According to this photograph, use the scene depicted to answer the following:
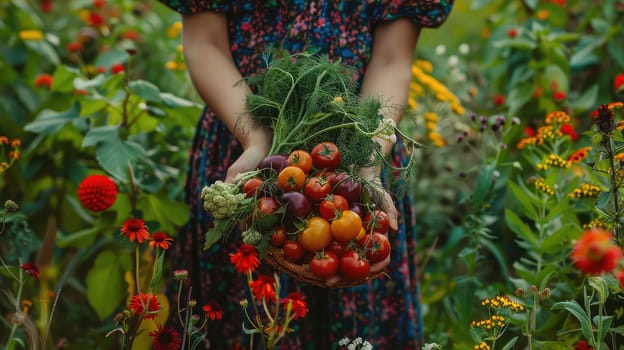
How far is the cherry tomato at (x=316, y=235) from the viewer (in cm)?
104

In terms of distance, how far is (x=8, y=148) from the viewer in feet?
6.37

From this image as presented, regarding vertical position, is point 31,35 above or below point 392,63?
above

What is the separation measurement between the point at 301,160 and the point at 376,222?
0.18 m

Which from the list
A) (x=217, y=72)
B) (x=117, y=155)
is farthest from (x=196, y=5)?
(x=117, y=155)

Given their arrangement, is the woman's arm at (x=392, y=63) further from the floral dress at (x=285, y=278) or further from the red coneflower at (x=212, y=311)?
the red coneflower at (x=212, y=311)

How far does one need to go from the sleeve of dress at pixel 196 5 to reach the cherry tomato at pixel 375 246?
666 mm

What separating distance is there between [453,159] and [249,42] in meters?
1.50

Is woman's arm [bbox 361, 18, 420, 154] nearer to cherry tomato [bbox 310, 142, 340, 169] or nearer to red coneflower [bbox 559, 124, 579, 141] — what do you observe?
cherry tomato [bbox 310, 142, 340, 169]

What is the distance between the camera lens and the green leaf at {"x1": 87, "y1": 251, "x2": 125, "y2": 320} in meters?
1.74

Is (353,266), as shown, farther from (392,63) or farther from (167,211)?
(167,211)

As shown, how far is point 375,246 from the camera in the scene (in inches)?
42.3

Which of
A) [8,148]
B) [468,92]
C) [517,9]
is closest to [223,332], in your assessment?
[8,148]

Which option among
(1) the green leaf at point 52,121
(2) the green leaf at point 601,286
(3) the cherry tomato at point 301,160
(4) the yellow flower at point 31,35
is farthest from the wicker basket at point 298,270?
(4) the yellow flower at point 31,35

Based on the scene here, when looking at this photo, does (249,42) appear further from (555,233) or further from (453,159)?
(453,159)
